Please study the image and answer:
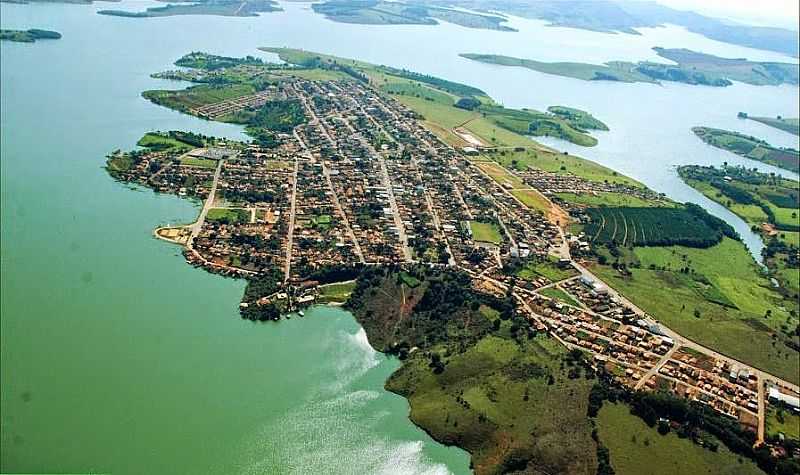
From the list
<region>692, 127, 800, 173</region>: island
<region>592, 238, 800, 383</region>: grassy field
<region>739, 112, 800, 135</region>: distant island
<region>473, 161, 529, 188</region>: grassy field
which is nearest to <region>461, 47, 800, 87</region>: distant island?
<region>739, 112, 800, 135</region>: distant island

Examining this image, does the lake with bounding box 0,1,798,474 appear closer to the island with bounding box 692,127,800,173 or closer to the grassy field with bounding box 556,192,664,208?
the grassy field with bounding box 556,192,664,208

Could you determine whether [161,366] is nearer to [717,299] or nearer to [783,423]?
[783,423]

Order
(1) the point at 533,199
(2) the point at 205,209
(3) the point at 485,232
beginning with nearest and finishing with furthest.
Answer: (2) the point at 205,209 → (3) the point at 485,232 → (1) the point at 533,199

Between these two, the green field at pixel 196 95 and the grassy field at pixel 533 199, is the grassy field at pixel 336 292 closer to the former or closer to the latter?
the grassy field at pixel 533 199

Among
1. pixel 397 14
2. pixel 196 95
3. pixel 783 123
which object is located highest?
pixel 397 14

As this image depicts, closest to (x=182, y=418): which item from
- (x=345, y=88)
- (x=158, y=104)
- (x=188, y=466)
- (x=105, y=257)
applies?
(x=188, y=466)

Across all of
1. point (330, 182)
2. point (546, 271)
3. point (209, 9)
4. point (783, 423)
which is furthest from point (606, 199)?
point (209, 9)
